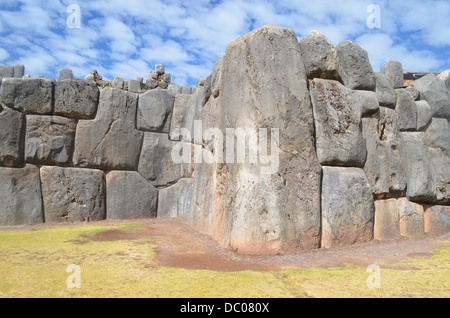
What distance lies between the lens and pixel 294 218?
4.35 metres

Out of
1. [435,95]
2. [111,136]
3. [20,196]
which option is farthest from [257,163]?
[20,196]

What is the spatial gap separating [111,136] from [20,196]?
2021mm

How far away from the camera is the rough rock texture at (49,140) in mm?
6348

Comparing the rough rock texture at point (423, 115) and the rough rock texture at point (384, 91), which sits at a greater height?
the rough rock texture at point (384, 91)

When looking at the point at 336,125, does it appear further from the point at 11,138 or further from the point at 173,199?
the point at 11,138

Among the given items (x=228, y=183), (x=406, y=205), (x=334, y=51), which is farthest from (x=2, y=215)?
(x=406, y=205)

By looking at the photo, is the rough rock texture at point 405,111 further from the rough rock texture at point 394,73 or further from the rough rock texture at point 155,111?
the rough rock texture at point 155,111

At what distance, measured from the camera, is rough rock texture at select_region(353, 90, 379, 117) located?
17.6ft

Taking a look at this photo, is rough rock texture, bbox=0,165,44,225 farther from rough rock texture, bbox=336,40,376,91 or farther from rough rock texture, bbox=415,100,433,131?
rough rock texture, bbox=415,100,433,131

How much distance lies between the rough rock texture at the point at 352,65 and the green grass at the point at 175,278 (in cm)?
282

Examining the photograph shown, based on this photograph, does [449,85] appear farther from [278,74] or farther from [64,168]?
[64,168]

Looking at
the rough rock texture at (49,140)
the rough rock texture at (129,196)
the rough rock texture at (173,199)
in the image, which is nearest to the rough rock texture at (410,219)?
the rough rock texture at (173,199)

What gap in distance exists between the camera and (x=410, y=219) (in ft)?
18.4

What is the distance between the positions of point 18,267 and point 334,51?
196 inches
